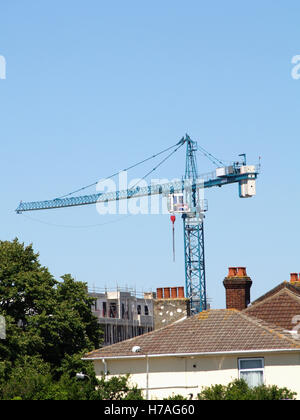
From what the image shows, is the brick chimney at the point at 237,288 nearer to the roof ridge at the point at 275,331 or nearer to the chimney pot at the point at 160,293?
the chimney pot at the point at 160,293

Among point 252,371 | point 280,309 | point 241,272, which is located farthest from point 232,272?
point 252,371

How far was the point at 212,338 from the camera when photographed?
138 feet

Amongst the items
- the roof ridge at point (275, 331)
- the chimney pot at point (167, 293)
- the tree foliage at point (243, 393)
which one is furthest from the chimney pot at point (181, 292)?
the tree foliage at point (243, 393)

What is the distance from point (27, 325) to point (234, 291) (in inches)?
845

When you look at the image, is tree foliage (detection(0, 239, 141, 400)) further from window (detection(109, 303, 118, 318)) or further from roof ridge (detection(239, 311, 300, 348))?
window (detection(109, 303, 118, 318))

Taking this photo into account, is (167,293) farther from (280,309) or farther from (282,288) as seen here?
(280,309)

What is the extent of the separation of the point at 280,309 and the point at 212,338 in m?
7.89

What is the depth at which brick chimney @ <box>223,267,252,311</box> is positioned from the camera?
52469mm

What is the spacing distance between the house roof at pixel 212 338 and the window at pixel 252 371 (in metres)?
0.64

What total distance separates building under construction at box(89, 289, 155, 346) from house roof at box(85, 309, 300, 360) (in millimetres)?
124497

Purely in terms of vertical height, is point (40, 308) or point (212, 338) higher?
point (40, 308)

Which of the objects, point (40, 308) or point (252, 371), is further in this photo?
point (40, 308)

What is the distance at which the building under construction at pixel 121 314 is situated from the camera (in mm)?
172500
